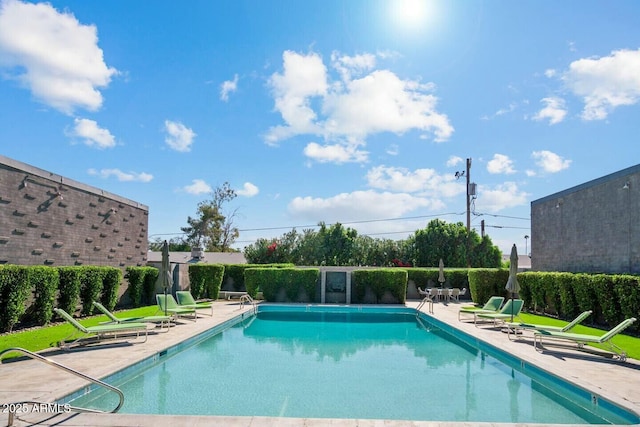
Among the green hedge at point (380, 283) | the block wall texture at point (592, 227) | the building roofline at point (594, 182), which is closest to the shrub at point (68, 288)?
the green hedge at point (380, 283)

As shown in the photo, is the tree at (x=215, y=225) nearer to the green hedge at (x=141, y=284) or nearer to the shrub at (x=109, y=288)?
the green hedge at (x=141, y=284)

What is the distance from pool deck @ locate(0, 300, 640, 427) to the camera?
496 centimetres

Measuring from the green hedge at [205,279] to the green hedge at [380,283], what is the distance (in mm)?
7065

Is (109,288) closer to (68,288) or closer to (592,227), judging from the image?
(68,288)

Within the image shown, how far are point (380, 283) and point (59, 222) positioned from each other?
560 inches

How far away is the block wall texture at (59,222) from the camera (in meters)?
12.2

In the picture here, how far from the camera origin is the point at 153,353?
8812 millimetres

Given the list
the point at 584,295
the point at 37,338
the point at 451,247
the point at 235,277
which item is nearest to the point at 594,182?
the point at 584,295

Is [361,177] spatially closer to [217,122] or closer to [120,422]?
[217,122]

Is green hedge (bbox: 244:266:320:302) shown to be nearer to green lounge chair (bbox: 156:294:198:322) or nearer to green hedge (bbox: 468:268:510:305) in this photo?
green lounge chair (bbox: 156:294:198:322)

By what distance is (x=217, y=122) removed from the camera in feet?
68.7

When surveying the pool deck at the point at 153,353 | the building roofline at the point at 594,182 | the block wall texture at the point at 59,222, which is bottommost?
the pool deck at the point at 153,353

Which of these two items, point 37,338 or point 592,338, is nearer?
point 592,338

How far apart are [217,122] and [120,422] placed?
17.6m
